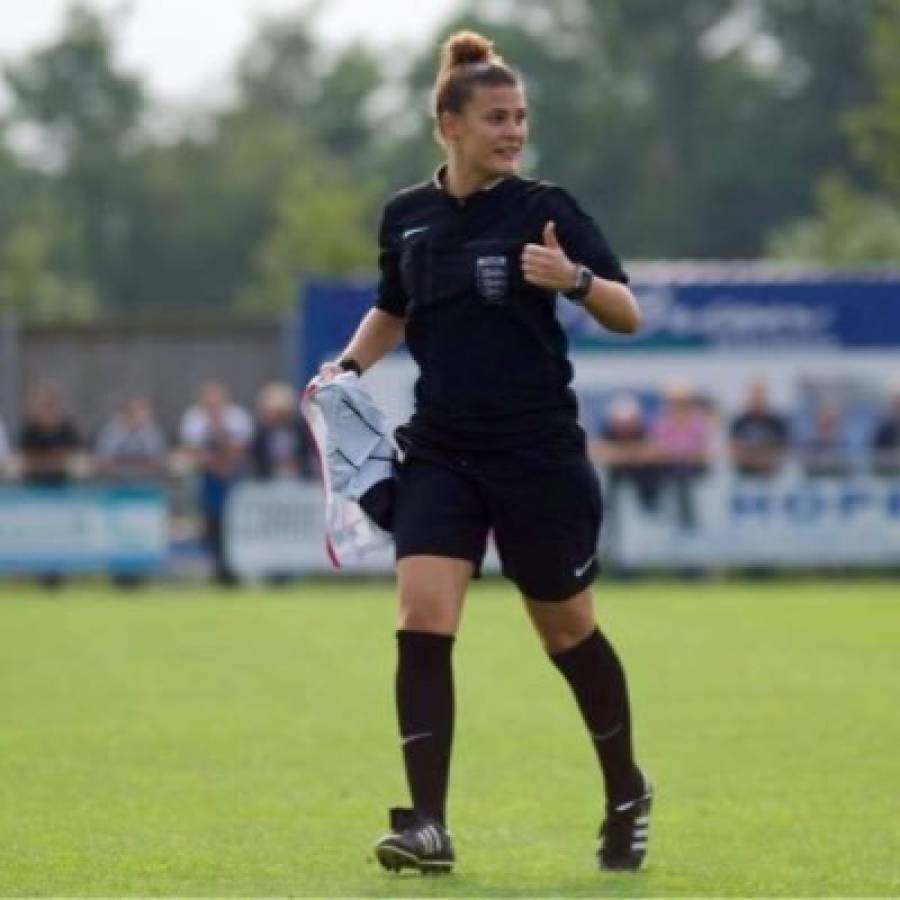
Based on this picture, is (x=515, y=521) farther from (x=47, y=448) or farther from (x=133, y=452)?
(x=133, y=452)

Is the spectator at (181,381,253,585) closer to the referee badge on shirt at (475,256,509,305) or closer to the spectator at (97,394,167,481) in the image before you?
the spectator at (97,394,167,481)

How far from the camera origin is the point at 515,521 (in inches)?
339

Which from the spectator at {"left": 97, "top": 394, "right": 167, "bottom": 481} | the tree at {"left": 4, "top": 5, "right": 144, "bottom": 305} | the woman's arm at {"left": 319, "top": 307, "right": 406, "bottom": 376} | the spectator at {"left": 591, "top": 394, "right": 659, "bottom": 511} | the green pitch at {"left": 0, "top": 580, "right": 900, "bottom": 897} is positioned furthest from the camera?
the tree at {"left": 4, "top": 5, "right": 144, "bottom": 305}

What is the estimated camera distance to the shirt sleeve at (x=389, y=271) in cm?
868

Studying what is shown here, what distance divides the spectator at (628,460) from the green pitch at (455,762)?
233 inches

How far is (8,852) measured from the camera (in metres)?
8.92

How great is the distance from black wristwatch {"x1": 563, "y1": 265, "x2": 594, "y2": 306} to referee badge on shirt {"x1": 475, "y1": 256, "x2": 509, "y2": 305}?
18cm

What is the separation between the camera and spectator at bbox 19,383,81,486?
27266mm

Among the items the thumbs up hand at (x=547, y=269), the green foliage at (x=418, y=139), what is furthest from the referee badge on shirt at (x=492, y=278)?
the green foliage at (x=418, y=139)

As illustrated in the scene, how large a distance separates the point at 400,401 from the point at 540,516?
20.0m

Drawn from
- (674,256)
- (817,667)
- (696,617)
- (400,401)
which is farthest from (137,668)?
(674,256)

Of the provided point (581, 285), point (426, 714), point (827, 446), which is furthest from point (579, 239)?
point (827, 446)

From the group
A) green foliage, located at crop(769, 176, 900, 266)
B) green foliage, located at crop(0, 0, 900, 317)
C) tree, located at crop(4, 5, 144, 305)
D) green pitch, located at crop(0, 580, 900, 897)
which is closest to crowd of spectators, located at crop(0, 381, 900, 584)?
green pitch, located at crop(0, 580, 900, 897)

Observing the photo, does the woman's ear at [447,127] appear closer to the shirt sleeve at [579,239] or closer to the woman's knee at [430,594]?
the shirt sleeve at [579,239]
